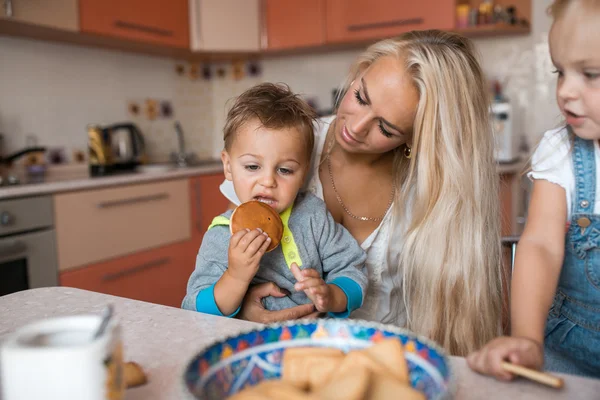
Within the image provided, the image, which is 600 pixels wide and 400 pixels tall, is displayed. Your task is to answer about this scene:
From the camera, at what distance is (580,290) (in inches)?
39.9

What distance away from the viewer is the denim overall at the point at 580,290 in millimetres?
957

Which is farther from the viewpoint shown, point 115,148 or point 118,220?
point 115,148

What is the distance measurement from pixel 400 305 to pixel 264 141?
671 millimetres

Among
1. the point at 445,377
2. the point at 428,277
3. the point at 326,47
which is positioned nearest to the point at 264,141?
the point at 428,277

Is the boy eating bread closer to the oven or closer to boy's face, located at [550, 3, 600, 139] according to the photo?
boy's face, located at [550, 3, 600, 139]

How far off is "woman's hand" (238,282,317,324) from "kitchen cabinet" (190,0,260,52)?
2.77 m

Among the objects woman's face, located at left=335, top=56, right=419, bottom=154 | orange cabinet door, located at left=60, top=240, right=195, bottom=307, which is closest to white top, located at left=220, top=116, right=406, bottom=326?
woman's face, located at left=335, top=56, right=419, bottom=154

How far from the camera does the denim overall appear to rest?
0.96 metres

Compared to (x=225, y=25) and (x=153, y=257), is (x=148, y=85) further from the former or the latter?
(x=153, y=257)

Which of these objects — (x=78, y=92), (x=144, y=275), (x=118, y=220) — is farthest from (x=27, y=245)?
(x=78, y=92)

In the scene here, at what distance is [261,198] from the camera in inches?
45.6

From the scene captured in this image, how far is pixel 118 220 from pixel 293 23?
5.83 ft

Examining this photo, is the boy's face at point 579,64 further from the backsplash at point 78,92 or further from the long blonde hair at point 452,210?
the backsplash at point 78,92

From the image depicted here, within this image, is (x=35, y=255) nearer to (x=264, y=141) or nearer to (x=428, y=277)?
(x=264, y=141)
